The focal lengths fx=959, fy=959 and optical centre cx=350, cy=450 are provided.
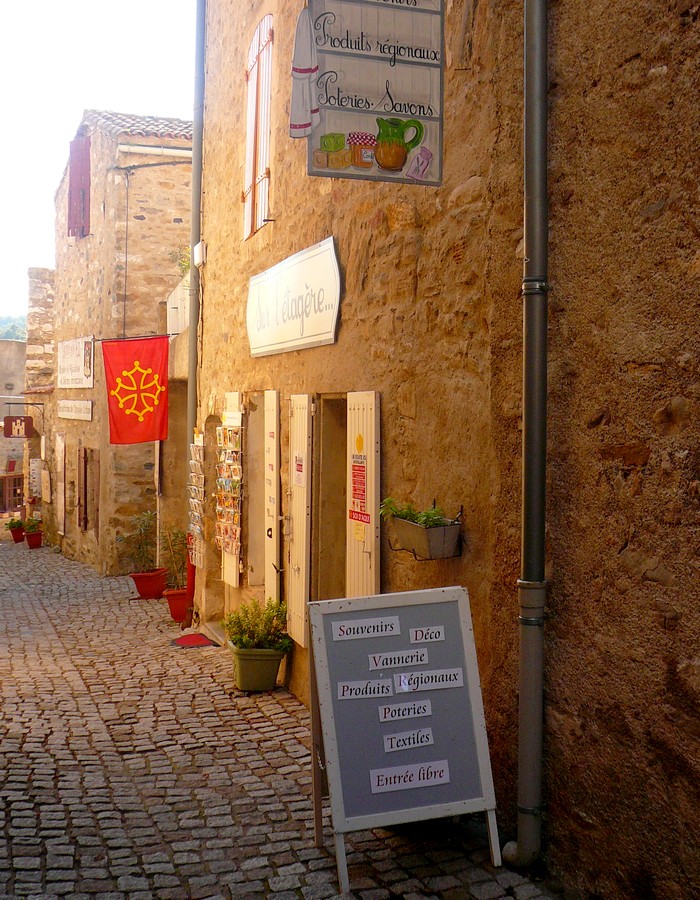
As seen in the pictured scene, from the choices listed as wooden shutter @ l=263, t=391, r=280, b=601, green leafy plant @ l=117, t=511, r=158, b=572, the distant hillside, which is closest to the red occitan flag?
green leafy plant @ l=117, t=511, r=158, b=572

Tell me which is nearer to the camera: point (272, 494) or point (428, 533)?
point (428, 533)

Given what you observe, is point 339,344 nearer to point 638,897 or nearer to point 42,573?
point 638,897

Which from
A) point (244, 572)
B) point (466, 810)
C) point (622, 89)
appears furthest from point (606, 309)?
point (244, 572)

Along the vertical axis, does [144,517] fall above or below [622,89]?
below

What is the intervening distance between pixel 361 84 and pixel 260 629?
3.97m

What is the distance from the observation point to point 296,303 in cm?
669

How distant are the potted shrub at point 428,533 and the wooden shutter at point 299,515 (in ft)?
5.84

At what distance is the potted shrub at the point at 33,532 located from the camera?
59.9 feet

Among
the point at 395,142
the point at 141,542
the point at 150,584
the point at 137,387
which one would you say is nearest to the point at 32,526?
the point at 141,542

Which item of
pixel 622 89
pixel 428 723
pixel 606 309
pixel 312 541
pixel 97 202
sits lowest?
pixel 428 723

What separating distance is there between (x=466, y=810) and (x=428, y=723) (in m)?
0.36

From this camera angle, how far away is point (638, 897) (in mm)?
3281

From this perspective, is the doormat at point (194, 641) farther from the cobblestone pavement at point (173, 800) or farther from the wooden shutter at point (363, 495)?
the wooden shutter at point (363, 495)

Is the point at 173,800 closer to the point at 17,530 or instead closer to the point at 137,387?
the point at 137,387
